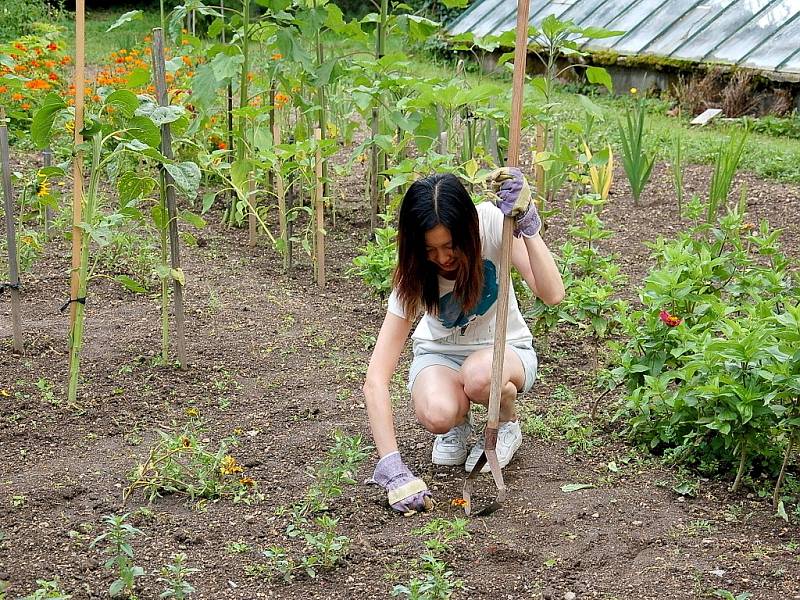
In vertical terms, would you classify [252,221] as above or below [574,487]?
above

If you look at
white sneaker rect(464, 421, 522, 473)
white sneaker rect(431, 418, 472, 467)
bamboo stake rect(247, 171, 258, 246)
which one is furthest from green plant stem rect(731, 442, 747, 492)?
bamboo stake rect(247, 171, 258, 246)

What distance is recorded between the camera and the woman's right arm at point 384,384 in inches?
106

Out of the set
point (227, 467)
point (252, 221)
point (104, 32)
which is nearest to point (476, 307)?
point (227, 467)

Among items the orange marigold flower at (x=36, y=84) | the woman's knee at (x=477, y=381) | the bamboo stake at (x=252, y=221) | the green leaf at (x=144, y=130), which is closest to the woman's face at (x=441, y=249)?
the woman's knee at (x=477, y=381)

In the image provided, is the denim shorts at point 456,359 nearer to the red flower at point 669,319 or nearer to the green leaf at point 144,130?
the red flower at point 669,319

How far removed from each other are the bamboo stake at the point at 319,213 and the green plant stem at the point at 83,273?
54.4 inches

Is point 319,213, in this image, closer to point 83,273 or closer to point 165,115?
point 165,115

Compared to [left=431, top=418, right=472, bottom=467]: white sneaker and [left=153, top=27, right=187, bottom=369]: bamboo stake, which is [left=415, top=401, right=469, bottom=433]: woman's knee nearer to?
[left=431, top=418, right=472, bottom=467]: white sneaker

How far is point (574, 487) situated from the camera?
9.27ft

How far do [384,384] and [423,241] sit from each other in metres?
0.41

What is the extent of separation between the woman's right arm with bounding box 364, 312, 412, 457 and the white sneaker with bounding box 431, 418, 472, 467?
299mm

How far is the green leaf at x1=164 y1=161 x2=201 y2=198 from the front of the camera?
9.73ft

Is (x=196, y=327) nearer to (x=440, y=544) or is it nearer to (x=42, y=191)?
(x=42, y=191)

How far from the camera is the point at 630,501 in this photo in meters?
2.74
